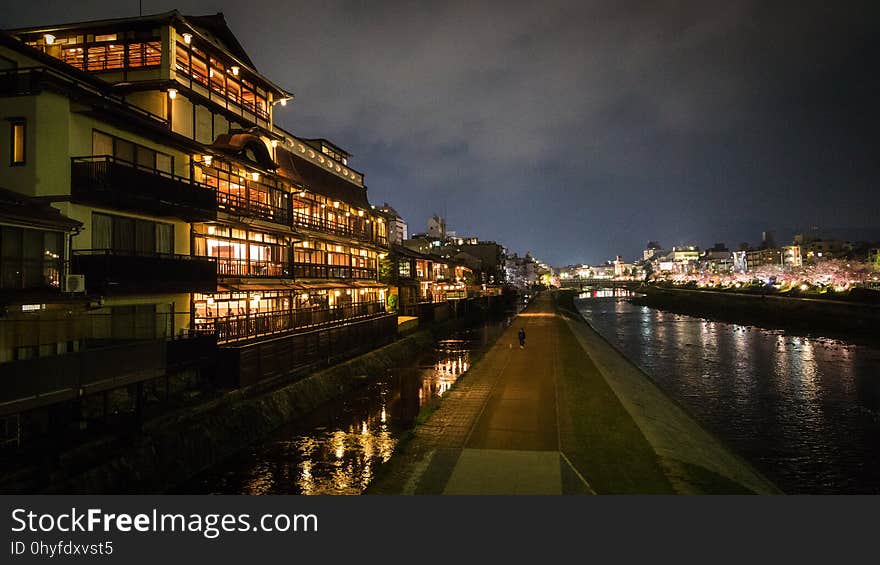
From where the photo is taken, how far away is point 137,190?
17688mm

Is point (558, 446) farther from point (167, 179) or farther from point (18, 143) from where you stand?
point (18, 143)

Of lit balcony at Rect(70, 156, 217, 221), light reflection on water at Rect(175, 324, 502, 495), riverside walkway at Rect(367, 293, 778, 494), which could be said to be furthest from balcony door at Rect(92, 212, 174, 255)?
riverside walkway at Rect(367, 293, 778, 494)

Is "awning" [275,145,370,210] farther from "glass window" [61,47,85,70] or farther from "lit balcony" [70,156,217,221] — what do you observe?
"glass window" [61,47,85,70]

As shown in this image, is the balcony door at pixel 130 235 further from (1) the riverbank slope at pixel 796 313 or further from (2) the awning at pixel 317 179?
(1) the riverbank slope at pixel 796 313

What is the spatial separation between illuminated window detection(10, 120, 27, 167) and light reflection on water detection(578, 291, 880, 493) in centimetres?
2830

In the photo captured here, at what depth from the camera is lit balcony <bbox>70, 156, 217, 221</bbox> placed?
16.0 metres

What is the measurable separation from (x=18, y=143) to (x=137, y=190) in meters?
3.53

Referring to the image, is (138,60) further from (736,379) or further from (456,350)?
(736,379)

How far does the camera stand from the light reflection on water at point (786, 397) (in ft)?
61.0

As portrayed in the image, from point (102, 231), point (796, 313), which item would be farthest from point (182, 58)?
point (796, 313)

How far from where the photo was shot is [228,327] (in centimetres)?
2128

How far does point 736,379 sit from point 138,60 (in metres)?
42.3

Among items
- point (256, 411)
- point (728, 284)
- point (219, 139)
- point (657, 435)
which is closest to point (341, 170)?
point (219, 139)

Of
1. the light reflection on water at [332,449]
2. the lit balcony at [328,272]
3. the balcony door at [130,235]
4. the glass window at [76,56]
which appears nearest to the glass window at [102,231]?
the balcony door at [130,235]
